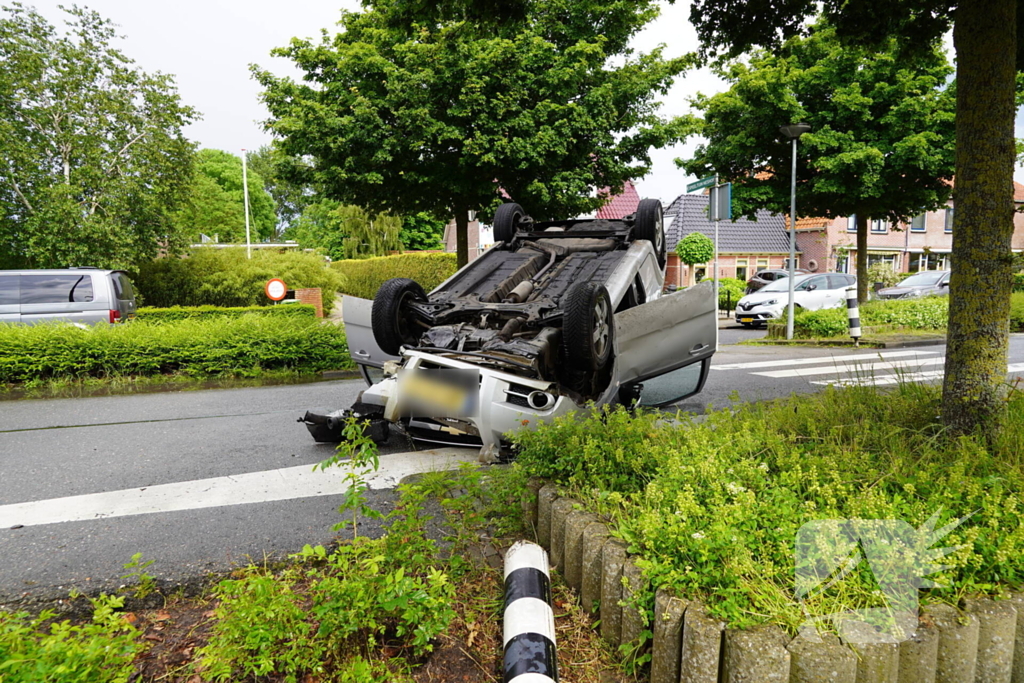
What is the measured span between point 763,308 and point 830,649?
16825mm

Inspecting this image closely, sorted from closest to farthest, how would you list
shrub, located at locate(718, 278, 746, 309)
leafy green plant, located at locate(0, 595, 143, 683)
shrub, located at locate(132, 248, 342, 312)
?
1. leafy green plant, located at locate(0, 595, 143, 683)
2. shrub, located at locate(132, 248, 342, 312)
3. shrub, located at locate(718, 278, 746, 309)

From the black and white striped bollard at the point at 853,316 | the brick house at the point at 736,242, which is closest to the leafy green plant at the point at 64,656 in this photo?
the black and white striped bollard at the point at 853,316

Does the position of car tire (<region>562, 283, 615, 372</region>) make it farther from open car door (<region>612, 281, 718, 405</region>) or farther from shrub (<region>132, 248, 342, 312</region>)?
shrub (<region>132, 248, 342, 312</region>)

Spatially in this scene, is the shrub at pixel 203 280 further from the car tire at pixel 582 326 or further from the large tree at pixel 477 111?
Answer: the car tire at pixel 582 326

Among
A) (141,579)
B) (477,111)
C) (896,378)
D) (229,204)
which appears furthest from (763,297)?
(229,204)

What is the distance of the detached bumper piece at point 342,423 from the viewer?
16.9 feet

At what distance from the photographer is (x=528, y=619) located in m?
2.27

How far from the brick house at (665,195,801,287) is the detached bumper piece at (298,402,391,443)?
93.8 ft

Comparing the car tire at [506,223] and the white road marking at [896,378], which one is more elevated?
the car tire at [506,223]

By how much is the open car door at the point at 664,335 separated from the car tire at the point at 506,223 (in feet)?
7.35

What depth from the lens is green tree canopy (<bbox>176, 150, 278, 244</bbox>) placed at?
5778cm

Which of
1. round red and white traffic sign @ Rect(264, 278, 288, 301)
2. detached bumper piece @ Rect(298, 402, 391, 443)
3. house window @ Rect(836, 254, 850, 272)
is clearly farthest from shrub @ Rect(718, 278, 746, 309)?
detached bumper piece @ Rect(298, 402, 391, 443)

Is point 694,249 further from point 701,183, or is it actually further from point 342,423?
point 342,423

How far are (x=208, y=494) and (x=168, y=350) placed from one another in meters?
5.55
